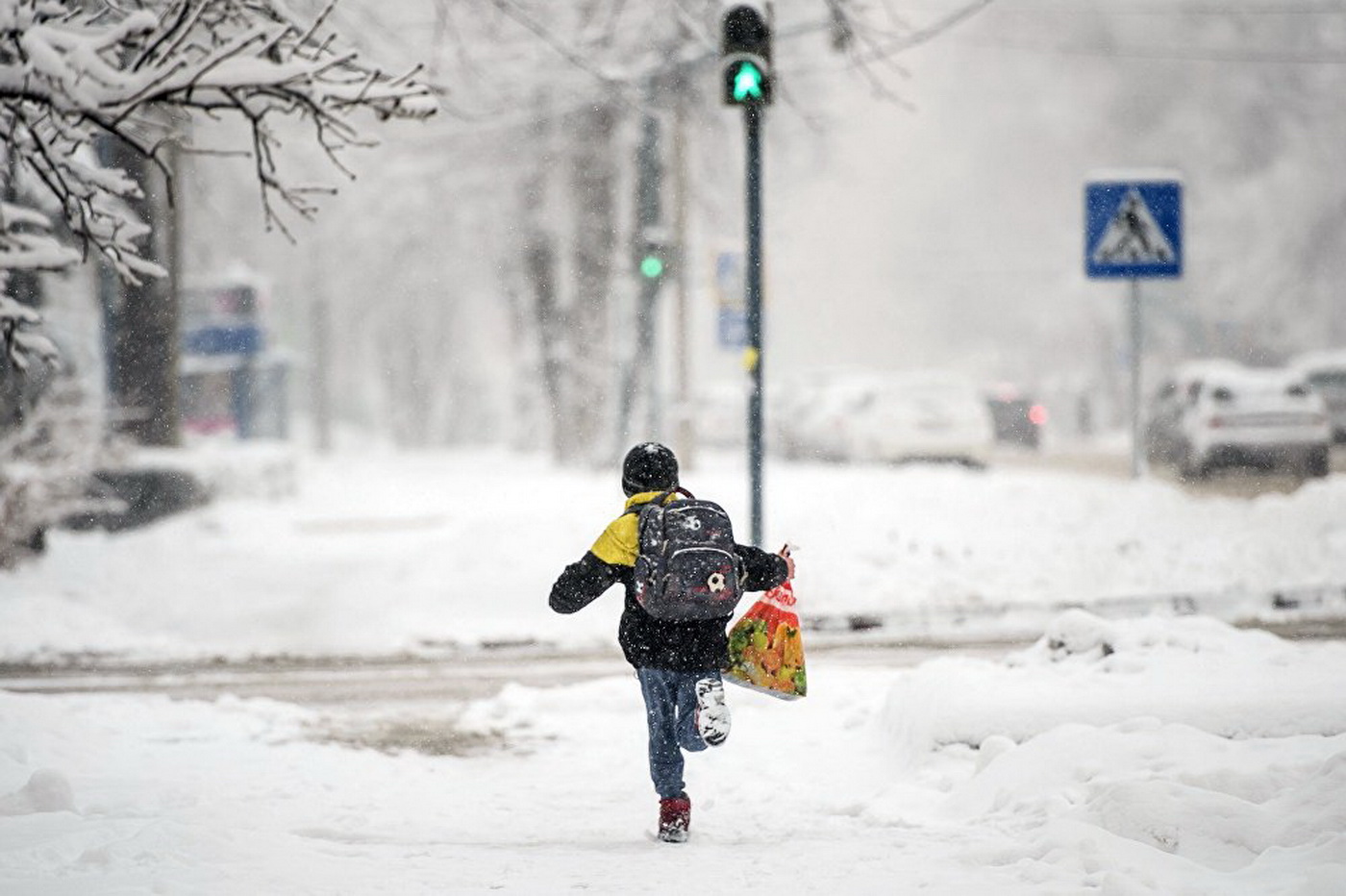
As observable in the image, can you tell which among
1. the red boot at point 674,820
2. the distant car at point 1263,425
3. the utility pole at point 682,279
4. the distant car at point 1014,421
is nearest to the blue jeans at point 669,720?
the red boot at point 674,820

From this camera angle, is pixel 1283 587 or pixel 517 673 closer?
pixel 517 673

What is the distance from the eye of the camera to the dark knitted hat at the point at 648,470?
573 centimetres

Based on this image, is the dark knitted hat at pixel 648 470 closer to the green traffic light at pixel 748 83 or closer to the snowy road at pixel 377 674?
the snowy road at pixel 377 674

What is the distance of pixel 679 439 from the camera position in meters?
19.8

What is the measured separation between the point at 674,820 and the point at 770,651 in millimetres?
775

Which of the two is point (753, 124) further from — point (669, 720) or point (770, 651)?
point (669, 720)

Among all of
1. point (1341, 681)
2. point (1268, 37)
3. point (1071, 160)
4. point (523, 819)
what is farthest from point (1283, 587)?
point (1071, 160)

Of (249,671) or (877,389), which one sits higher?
(877,389)

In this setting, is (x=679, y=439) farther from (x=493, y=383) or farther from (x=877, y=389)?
(x=493, y=383)

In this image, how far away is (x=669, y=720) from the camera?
5.84 metres

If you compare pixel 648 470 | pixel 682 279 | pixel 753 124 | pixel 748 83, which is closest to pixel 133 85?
pixel 648 470

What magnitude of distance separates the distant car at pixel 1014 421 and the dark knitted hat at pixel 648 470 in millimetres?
30467

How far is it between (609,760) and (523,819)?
4.19 feet

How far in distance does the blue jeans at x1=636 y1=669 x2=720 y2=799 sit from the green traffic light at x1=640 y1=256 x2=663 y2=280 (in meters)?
9.37
